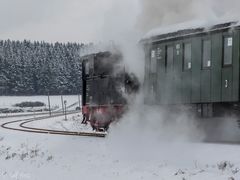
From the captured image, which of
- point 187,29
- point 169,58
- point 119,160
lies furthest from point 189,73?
point 119,160

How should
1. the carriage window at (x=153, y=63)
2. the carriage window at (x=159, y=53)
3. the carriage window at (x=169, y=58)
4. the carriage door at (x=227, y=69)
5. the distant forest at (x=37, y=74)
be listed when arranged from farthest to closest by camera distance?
the distant forest at (x=37, y=74), the carriage window at (x=153, y=63), the carriage window at (x=159, y=53), the carriage window at (x=169, y=58), the carriage door at (x=227, y=69)

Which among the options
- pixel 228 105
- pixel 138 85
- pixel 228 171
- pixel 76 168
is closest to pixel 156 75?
pixel 138 85

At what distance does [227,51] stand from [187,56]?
1507 millimetres

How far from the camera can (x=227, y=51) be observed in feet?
42.1

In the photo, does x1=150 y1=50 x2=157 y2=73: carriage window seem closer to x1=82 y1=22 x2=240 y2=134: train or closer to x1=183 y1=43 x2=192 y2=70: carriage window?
x1=82 y1=22 x2=240 y2=134: train

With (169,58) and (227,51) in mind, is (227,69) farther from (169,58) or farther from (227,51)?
(169,58)

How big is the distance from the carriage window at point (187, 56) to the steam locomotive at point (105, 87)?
265 centimetres

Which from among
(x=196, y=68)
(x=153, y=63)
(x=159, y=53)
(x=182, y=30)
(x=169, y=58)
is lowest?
(x=196, y=68)

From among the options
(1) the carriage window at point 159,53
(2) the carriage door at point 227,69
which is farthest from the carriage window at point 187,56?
(2) the carriage door at point 227,69

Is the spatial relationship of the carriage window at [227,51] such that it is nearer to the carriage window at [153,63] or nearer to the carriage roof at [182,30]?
the carriage roof at [182,30]

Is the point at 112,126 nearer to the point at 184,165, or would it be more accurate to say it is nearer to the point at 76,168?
the point at 76,168

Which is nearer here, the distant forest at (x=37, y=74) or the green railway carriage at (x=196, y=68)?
the green railway carriage at (x=196, y=68)

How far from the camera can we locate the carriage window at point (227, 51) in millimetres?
12712

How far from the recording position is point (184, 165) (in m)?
Result: 10.4
